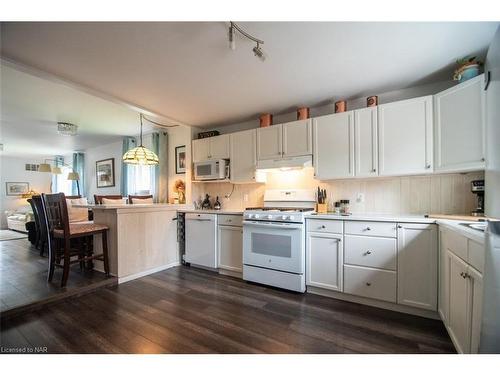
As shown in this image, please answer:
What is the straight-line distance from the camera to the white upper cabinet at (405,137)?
2203mm

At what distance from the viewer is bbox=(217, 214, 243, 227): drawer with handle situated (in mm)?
3025

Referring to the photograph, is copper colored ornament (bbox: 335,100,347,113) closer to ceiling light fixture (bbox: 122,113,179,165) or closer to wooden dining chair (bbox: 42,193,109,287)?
ceiling light fixture (bbox: 122,113,179,165)

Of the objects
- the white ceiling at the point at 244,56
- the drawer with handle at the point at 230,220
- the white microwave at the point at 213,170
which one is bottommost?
the drawer with handle at the point at 230,220

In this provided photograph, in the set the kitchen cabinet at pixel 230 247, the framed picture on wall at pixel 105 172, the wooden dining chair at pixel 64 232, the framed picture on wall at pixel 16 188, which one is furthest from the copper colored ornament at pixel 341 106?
the framed picture on wall at pixel 16 188

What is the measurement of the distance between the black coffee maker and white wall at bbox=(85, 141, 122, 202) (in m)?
Result: 6.62

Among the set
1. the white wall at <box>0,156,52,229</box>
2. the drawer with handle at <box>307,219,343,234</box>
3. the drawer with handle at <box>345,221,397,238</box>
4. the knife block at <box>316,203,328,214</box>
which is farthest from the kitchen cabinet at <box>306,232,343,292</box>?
the white wall at <box>0,156,52,229</box>

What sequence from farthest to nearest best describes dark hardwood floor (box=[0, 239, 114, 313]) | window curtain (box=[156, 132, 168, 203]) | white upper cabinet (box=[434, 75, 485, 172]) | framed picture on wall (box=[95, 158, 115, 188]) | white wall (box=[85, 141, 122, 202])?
framed picture on wall (box=[95, 158, 115, 188]) → white wall (box=[85, 141, 122, 202]) → window curtain (box=[156, 132, 168, 203]) → dark hardwood floor (box=[0, 239, 114, 313]) → white upper cabinet (box=[434, 75, 485, 172])

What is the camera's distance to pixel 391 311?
2.11 metres

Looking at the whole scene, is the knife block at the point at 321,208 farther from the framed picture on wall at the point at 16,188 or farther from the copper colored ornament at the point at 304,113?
the framed picture on wall at the point at 16,188

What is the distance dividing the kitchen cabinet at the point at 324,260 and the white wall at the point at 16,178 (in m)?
9.81

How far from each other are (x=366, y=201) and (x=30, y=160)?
1068 cm

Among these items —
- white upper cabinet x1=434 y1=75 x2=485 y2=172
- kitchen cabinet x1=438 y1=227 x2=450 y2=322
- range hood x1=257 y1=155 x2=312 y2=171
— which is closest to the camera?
kitchen cabinet x1=438 y1=227 x2=450 y2=322

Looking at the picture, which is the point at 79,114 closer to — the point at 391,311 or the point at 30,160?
the point at 391,311
